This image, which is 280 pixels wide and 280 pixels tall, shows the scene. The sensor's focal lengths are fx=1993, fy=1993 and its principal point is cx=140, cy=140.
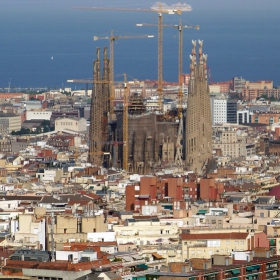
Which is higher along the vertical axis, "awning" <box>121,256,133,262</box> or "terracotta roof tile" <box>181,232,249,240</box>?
"awning" <box>121,256,133,262</box>

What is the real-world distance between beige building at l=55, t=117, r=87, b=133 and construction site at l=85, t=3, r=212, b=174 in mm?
27600

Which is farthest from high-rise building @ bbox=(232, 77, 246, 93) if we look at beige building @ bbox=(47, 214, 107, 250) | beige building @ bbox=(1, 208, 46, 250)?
beige building @ bbox=(47, 214, 107, 250)

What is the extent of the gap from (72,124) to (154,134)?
32.1m

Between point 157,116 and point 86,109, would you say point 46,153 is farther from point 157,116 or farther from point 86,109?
point 86,109

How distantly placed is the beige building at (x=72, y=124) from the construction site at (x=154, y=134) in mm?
27600

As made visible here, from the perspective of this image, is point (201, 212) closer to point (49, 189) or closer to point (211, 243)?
point (211, 243)

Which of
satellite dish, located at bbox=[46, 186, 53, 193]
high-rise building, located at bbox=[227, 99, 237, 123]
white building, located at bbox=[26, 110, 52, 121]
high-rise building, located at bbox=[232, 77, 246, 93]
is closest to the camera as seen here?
→ satellite dish, located at bbox=[46, 186, 53, 193]

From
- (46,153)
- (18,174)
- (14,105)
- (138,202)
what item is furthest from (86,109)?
(138,202)

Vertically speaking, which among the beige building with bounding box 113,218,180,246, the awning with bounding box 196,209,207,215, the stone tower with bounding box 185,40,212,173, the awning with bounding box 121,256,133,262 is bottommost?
the awning with bounding box 196,209,207,215

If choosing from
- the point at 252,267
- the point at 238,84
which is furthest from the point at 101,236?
the point at 238,84

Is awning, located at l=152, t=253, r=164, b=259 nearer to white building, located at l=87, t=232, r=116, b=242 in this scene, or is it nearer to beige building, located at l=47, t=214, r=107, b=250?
beige building, located at l=47, t=214, r=107, b=250

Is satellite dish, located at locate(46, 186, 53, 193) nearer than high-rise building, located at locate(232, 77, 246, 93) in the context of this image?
Yes

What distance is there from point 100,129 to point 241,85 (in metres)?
70.9

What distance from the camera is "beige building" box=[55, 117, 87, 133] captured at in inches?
4574
